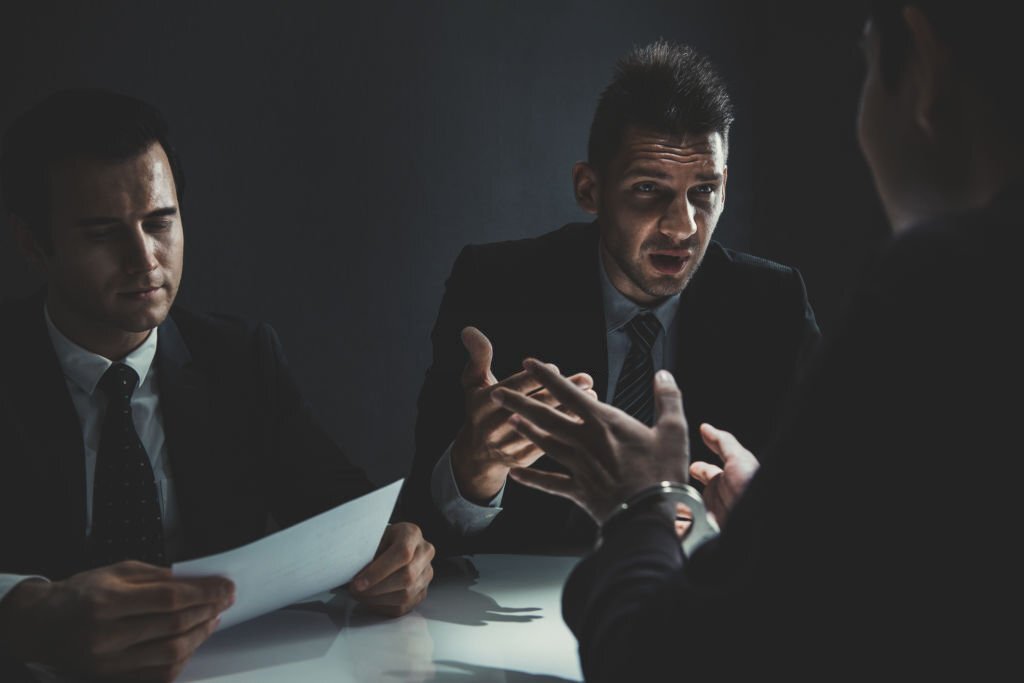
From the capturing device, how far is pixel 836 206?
2.94 m

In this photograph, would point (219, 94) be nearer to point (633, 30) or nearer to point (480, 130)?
point (480, 130)

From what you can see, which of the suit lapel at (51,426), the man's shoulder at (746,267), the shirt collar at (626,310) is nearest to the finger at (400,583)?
the suit lapel at (51,426)

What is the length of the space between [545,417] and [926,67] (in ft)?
1.82

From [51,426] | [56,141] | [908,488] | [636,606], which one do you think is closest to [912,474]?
[908,488]

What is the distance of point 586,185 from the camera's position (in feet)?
7.55

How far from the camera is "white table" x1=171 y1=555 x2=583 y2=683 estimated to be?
119cm

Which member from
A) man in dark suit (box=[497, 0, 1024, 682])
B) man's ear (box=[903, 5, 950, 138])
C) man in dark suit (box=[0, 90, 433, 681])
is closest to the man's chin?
man in dark suit (box=[0, 90, 433, 681])

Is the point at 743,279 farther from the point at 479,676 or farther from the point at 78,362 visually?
the point at 78,362

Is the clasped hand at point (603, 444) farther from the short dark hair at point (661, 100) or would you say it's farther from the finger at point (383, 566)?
the short dark hair at point (661, 100)

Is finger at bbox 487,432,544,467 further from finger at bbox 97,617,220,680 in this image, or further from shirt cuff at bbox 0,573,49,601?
shirt cuff at bbox 0,573,49,601

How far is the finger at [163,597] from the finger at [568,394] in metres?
0.46

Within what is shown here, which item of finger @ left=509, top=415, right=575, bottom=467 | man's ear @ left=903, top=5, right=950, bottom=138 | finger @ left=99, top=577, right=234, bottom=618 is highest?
man's ear @ left=903, top=5, right=950, bottom=138

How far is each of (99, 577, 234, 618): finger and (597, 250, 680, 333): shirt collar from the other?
125 centimetres

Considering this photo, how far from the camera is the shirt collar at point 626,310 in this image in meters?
2.20
